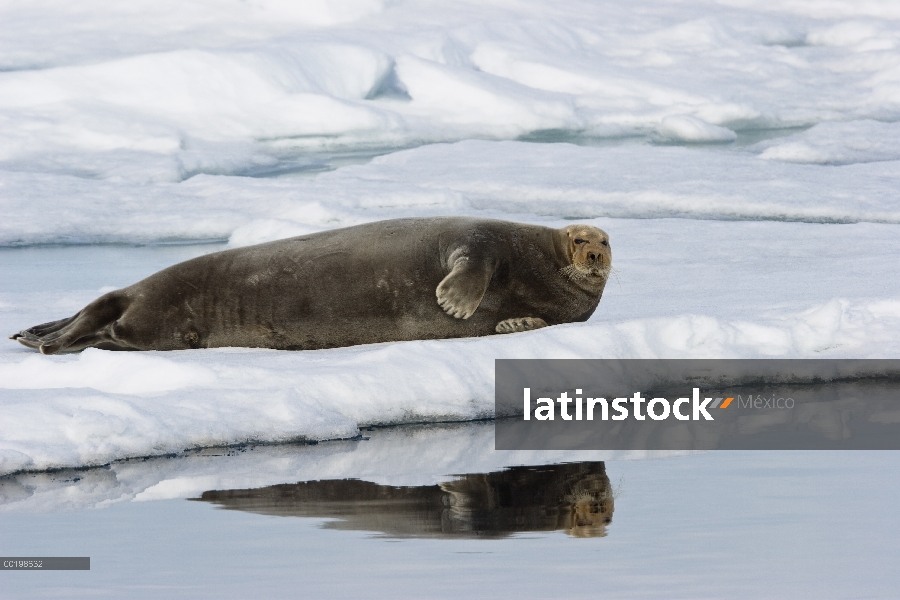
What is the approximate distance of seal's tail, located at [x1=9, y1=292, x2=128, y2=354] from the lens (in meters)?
6.15

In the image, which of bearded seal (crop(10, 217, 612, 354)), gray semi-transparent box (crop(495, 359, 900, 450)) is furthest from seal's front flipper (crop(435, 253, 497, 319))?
gray semi-transparent box (crop(495, 359, 900, 450))

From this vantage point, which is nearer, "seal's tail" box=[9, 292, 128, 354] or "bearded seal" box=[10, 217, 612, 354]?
"bearded seal" box=[10, 217, 612, 354]

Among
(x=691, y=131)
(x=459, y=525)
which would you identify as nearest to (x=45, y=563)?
(x=459, y=525)

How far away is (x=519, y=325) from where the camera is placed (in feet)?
19.7

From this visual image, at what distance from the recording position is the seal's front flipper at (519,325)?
5.99 m

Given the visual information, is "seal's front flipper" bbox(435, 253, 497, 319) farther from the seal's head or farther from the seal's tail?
the seal's tail

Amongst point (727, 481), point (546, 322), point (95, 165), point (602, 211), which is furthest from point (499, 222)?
point (95, 165)

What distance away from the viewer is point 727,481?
13.1 feet

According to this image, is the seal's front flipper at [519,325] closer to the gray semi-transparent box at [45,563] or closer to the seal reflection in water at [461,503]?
the seal reflection in water at [461,503]

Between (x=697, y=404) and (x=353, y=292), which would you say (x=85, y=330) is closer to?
(x=353, y=292)

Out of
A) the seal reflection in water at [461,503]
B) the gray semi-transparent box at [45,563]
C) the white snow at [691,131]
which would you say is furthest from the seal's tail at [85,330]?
the white snow at [691,131]

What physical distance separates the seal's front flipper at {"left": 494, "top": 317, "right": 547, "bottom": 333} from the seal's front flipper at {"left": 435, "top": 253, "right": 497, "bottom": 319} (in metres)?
0.25

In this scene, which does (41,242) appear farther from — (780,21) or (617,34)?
(780,21)

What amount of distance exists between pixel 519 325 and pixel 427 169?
7.47 metres
